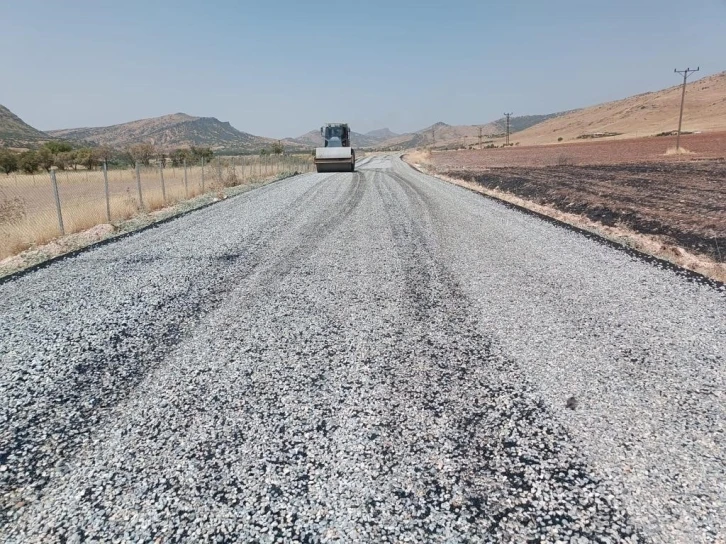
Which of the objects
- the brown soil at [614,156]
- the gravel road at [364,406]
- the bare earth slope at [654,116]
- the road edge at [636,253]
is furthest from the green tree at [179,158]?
the bare earth slope at [654,116]

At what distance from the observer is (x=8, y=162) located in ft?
121

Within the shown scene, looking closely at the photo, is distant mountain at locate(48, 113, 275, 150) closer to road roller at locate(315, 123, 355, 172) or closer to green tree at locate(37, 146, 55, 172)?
green tree at locate(37, 146, 55, 172)

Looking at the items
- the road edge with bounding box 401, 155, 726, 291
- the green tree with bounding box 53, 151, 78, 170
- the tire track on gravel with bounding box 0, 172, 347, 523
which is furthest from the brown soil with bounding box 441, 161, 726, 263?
the green tree with bounding box 53, 151, 78, 170

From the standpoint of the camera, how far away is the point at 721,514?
2.28 metres

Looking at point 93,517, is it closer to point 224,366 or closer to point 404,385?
point 224,366

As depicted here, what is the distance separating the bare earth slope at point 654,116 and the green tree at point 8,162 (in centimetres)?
8450

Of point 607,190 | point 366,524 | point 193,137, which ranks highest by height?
point 193,137

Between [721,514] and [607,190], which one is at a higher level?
[607,190]

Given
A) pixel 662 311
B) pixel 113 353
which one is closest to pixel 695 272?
pixel 662 311

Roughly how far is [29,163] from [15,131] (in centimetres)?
8316

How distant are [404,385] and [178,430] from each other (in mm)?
1726

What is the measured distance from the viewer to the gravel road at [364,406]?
2326 mm

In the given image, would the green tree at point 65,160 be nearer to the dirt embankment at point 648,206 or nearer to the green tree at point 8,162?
the green tree at point 8,162

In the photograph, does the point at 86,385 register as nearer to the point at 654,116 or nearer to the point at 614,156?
the point at 614,156
